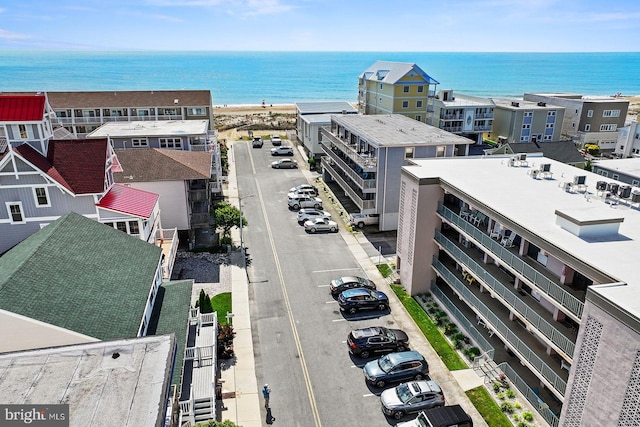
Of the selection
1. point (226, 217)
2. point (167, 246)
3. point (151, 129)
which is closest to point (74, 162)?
point (167, 246)

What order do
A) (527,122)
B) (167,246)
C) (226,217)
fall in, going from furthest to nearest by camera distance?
(527,122) → (226,217) → (167,246)

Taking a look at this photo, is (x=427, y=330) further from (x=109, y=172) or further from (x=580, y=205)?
(x=109, y=172)

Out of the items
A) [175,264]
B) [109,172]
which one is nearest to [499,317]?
[175,264]

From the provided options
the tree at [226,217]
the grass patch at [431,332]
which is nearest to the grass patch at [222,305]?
the tree at [226,217]

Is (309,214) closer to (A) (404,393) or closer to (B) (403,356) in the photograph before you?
(B) (403,356)

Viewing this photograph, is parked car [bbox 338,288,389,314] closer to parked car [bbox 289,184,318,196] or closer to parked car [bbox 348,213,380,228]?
parked car [bbox 348,213,380,228]

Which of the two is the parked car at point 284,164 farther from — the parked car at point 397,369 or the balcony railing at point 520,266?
the parked car at point 397,369
